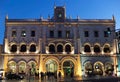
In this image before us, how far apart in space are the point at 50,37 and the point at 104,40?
44.0 feet

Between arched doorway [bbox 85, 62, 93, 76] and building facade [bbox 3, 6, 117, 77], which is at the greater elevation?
building facade [bbox 3, 6, 117, 77]

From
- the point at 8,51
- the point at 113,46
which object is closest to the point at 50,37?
the point at 8,51

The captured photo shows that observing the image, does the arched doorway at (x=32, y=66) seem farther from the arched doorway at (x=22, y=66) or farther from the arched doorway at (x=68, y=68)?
the arched doorway at (x=68, y=68)

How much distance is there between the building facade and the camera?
58.7 metres

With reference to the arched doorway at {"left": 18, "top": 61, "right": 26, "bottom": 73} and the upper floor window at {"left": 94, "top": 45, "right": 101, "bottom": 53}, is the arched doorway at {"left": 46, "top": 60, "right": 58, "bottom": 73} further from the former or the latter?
the upper floor window at {"left": 94, "top": 45, "right": 101, "bottom": 53}

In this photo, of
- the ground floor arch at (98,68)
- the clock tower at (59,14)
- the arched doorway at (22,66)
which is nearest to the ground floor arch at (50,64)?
the arched doorway at (22,66)

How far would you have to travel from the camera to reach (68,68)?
59.5 metres

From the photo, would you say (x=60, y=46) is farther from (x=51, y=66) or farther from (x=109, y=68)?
(x=109, y=68)

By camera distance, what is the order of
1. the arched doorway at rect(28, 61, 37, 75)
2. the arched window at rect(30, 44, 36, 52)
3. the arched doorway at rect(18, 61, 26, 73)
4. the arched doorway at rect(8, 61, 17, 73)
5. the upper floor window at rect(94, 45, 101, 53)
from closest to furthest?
the arched doorway at rect(8, 61, 17, 73) → the arched doorway at rect(18, 61, 26, 73) → the arched doorway at rect(28, 61, 37, 75) → the arched window at rect(30, 44, 36, 52) → the upper floor window at rect(94, 45, 101, 53)

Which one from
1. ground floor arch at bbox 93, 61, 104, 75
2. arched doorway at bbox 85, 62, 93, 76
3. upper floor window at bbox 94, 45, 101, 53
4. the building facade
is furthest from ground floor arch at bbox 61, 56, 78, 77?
upper floor window at bbox 94, 45, 101, 53

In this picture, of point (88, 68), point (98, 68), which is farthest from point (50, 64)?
point (98, 68)

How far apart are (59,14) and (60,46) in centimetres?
827

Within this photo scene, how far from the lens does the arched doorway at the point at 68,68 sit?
59125 millimetres

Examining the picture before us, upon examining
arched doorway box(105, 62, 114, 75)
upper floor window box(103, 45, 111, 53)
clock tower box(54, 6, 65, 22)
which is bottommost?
arched doorway box(105, 62, 114, 75)
